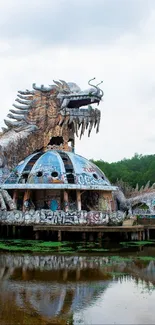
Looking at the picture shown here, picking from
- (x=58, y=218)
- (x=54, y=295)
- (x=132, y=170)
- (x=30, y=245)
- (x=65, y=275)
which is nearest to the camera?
(x=54, y=295)

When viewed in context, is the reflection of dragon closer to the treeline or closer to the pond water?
the pond water

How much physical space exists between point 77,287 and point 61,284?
2.41 ft

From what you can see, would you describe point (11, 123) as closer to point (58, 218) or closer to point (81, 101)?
point (81, 101)

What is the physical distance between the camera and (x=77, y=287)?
1501 cm

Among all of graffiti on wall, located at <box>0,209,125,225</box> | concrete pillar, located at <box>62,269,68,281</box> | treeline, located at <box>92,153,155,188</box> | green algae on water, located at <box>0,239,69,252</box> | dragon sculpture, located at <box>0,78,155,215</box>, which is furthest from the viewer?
treeline, located at <box>92,153,155,188</box>

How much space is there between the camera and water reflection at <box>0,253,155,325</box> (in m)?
11.7

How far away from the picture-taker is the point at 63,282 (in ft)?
52.2

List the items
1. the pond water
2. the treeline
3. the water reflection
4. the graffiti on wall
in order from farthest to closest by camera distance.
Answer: the treeline < the graffiti on wall < the water reflection < the pond water

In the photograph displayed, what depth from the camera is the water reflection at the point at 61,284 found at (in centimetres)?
1173

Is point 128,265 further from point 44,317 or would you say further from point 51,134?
point 51,134

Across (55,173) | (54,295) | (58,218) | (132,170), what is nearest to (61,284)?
(54,295)

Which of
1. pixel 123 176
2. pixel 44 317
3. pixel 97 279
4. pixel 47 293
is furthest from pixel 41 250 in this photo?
pixel 123 176

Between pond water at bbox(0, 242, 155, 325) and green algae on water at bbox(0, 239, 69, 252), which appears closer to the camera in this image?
pond water at bbox(0, 242, 155, 325)

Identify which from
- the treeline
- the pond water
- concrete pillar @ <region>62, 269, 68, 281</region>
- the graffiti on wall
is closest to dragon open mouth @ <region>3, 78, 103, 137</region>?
the graffiti on wall
